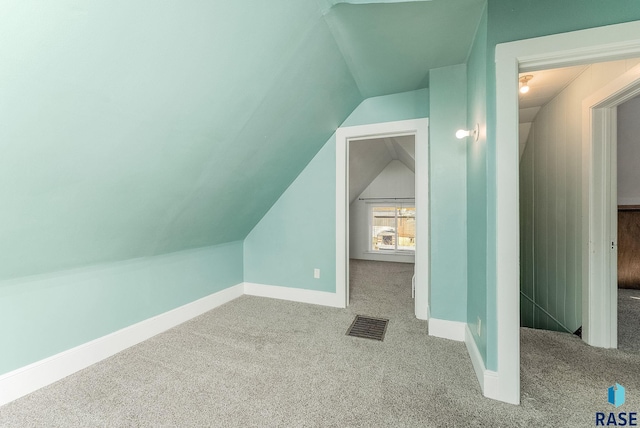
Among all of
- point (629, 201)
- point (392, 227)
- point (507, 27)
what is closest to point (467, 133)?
point (507, 27)

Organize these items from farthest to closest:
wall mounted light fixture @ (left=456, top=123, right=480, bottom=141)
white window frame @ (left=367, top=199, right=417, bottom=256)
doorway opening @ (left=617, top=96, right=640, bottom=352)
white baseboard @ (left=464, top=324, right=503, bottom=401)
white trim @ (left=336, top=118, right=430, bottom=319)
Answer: white window frame @ (left=367, top=199, right=417, bottom=256) < doorway opening @ (left=617, top=96, right=640, bottom=352) < white trim @ (left=336, top=118, right=430, bottom=319) < wall mounted light fixture @ (left=456, top=123, right=480, bottom=141) < white baseboard @ (left=464, top=324, right=503, bottom=401)

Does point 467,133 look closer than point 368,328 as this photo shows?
Yes

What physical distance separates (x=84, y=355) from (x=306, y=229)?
2.03m

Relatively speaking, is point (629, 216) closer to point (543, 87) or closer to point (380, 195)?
point (543, 87)

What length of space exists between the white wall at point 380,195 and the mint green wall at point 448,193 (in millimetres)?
3429

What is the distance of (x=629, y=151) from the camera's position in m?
3.07

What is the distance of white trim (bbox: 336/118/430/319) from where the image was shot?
2459 mm

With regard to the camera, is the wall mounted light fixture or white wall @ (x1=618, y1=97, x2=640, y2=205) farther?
white wall @ (x1=618, y1=97, x2=640, y2=205)

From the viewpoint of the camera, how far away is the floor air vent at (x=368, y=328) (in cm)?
222

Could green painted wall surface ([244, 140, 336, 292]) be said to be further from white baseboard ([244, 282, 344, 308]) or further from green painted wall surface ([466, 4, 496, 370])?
green painted wall surface ([466, 4, 496, 370])

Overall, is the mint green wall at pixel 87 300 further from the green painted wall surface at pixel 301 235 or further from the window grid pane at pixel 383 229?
the window grid pane at pixel 383 229

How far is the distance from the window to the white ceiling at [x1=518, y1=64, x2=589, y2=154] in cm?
285

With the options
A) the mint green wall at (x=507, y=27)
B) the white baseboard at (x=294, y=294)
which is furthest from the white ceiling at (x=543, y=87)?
the white baseboard at (x=294, y=294)

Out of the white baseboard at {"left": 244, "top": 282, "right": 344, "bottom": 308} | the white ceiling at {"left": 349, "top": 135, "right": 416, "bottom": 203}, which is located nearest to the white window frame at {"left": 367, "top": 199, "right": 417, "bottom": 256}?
the white ceiling at {"left": 349, "top": 135, "right": 416, "bottom": 203}
